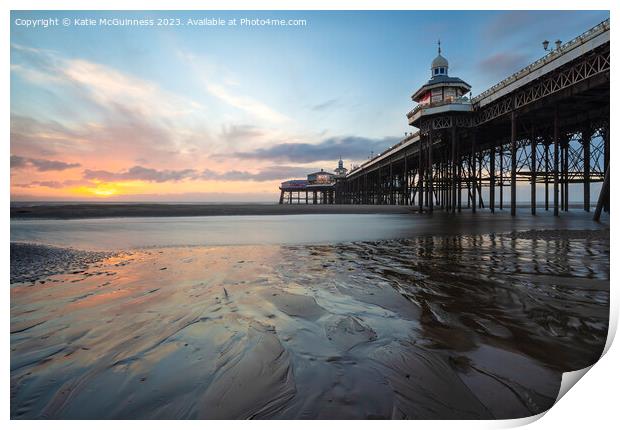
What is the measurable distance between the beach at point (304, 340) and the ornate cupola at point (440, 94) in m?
23.1

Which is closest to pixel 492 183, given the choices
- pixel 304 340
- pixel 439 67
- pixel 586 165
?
pixel 586 165

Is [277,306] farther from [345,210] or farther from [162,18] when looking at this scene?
[345,210]

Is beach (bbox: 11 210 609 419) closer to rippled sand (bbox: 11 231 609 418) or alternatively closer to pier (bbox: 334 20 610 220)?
rippled sand (bbox: 11 231 609 418)

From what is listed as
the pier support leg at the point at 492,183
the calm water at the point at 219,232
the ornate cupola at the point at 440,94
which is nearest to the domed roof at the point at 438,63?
the ornate cupola at the point at 440,94

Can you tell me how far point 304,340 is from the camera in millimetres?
2295

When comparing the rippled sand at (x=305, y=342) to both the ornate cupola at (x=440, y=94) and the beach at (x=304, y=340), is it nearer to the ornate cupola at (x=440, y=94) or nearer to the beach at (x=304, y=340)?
the beach at (x=304, y=340)

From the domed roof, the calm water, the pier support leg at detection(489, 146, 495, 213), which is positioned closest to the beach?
the calm water

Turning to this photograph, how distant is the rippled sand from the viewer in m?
1.64

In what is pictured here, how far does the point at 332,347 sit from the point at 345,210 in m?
28.4

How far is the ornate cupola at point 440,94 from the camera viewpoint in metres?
24.7

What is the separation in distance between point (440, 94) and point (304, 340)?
111 ft

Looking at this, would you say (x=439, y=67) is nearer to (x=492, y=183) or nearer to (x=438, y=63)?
(x=438, y=63)

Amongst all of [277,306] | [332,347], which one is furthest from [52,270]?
[332,347]
